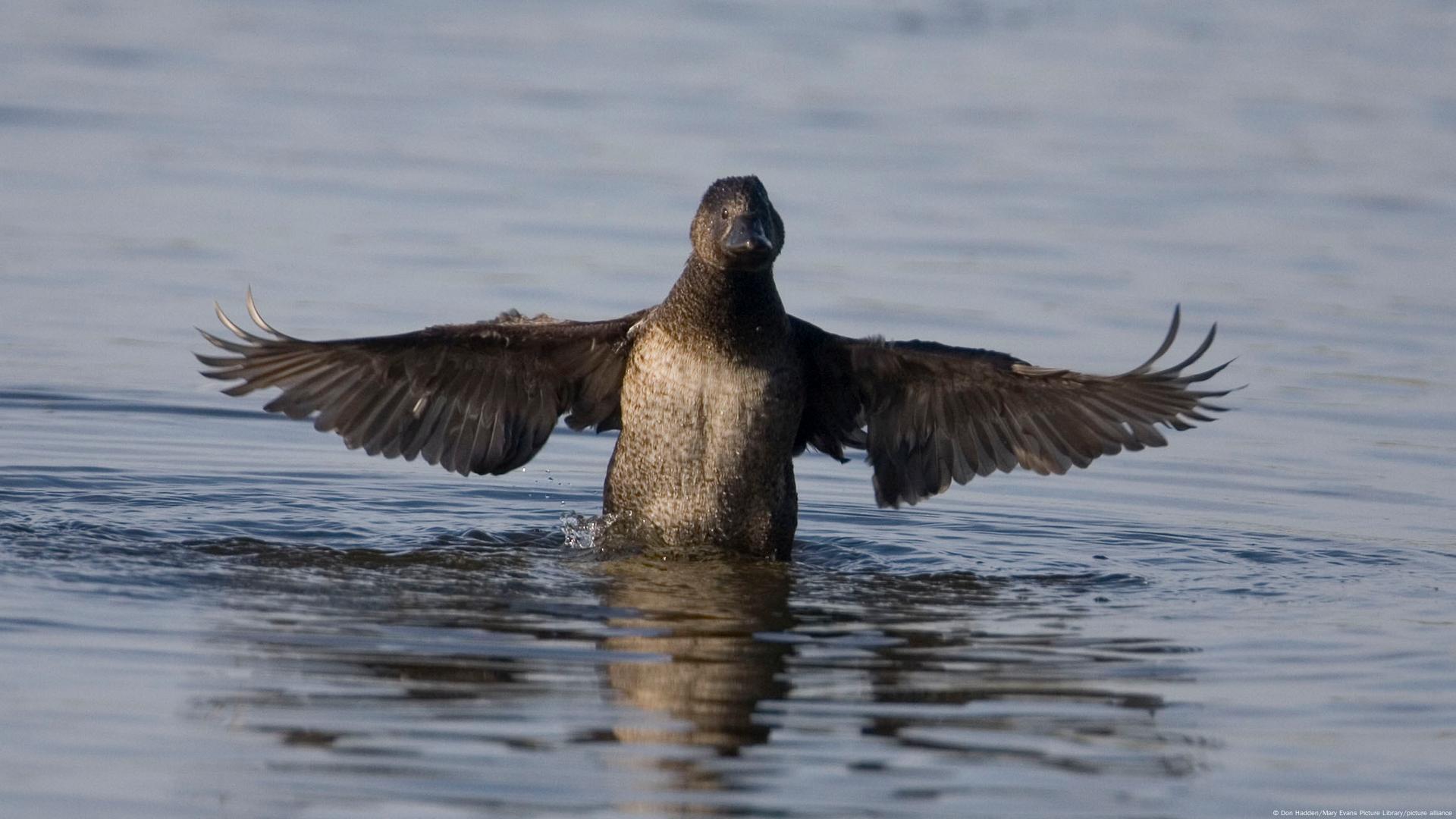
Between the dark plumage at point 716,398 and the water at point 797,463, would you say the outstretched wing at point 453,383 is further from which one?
the water at point 797,463

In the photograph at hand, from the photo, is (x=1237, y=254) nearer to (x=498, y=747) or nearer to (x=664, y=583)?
(x=664, y=583)

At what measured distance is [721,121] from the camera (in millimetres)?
18656

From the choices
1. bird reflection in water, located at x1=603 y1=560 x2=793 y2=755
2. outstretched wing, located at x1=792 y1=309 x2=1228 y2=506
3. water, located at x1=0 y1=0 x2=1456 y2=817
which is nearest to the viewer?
water, located at x1=0 y1=0 x2=1456 y2=817

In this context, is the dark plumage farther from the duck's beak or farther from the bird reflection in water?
the bird reflection in water

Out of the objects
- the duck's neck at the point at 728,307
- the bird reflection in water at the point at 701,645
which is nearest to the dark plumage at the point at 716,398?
the duck's neck at the point at 728,307

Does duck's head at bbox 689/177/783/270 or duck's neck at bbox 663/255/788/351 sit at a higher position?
duck's head at bbox 689/177/783/270

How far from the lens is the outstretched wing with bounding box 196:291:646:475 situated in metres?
8.77

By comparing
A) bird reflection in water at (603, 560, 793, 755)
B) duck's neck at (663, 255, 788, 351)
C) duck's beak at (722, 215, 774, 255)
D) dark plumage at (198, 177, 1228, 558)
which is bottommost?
bird reflection in water at (603, 560, 793, 755)

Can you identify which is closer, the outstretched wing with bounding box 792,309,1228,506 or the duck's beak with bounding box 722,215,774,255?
the duck's beak with bounding box 722,215,774,255

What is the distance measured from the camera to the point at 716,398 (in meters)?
8.85

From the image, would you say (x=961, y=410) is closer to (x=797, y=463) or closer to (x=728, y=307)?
(x=728, y=307)

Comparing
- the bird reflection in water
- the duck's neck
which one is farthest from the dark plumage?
the bird reflection in water

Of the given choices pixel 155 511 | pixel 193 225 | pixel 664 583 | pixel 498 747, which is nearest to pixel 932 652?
pixel 664 583

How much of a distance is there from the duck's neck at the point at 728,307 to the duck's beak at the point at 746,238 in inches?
9.6
